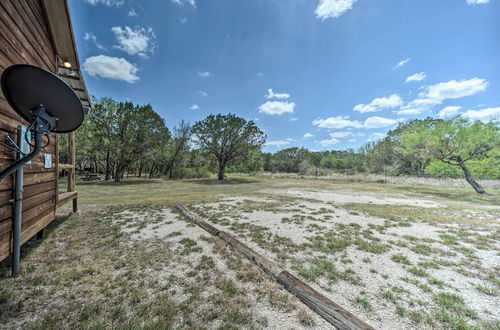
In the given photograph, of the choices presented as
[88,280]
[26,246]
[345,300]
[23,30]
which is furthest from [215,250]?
[23,30]

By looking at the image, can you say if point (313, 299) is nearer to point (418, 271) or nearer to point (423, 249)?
point (418, 271)

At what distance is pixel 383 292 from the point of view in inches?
84.8

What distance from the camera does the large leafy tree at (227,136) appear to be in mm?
20281

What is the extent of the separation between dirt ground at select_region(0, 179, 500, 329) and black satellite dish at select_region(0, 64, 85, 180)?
1584 mm

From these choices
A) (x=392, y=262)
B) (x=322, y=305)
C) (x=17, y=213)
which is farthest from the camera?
(x=392, y=262)

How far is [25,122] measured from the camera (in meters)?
2.50

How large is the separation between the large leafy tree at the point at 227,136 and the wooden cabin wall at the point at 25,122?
16.7 m

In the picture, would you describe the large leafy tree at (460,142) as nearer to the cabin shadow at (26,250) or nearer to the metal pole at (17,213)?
the metal pole at (17,213)

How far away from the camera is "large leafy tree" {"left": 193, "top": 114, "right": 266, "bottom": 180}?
20.3m

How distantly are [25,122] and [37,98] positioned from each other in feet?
5.13

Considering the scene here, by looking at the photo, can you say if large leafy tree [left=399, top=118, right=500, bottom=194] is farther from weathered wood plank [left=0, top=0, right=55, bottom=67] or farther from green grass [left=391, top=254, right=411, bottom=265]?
weathered wood plank [left=0, top=0, right=55, bottom=67]

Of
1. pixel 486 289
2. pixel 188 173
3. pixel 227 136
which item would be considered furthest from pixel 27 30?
pixel 188 173

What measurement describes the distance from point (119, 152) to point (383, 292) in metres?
19.9

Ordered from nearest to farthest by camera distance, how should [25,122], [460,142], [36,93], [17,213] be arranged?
[36,93]
[17,213]
[25,122]
[460,142]
